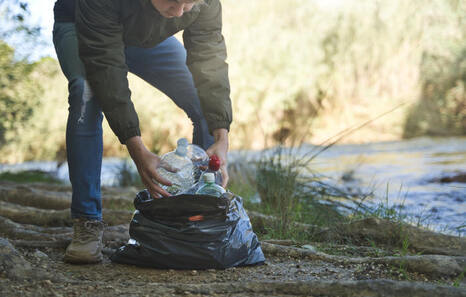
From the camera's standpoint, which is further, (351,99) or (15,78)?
(351,99)

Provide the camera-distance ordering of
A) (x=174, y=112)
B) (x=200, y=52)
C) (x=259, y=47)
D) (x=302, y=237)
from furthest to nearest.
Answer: (x=259, y=47)
(x=174, y=112)
(x=302, y=237)
(x=200, y=52)

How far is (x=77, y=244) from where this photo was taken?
225 cm

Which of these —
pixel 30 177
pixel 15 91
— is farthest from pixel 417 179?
pixel 30 177

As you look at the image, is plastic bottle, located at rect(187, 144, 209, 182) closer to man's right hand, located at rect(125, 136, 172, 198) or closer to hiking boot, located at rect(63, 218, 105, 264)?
man's right hand, located at rect(125, 136, 172, 198)

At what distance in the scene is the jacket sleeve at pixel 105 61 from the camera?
2082mm

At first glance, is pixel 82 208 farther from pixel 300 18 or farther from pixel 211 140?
pixel 300 18

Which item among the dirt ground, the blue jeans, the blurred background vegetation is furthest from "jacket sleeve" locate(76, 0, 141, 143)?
the blurred background vegetation

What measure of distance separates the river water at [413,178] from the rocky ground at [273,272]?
0.60 metres

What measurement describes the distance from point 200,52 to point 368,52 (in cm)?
1844

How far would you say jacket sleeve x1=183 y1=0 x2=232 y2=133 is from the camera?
2453 millimetres

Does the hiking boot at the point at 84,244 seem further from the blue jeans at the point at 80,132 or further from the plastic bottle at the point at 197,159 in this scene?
the plastic bottle at the point at 197,159

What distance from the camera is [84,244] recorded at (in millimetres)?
2250

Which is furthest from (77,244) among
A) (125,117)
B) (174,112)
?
(174,112)

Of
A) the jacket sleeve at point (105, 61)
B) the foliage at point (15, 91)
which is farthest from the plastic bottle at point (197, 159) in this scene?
the foliage at point (15, 91)
